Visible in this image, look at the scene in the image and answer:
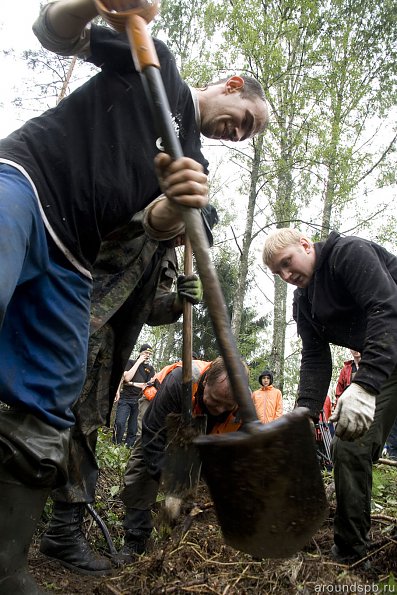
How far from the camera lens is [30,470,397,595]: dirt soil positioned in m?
2.04

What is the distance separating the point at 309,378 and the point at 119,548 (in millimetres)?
1804

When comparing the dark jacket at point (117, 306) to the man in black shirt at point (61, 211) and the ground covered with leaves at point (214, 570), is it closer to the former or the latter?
the ground covered with leaves at point (214, 570)

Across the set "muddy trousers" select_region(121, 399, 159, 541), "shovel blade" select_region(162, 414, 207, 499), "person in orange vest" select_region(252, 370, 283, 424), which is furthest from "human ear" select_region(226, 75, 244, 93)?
"person in orange vest" select_region(252, 370, 283, 424)

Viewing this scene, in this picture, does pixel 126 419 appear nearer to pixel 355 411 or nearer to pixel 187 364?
pixel 187 364

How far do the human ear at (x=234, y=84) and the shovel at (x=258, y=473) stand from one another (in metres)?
0.99

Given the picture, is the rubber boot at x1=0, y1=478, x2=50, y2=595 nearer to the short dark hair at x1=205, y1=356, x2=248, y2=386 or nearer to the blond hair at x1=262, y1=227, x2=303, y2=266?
the short dark hair at x1=205, y1=356, x2=248, y2=386

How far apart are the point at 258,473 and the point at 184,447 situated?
71.4 inches

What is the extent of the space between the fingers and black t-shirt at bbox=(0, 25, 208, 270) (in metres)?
0.18

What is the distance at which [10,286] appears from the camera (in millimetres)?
1547

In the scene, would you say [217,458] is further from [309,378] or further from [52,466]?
[309,378]

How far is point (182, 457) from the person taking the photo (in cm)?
321

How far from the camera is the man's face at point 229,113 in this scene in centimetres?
230

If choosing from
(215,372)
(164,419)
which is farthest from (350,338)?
(164,419)

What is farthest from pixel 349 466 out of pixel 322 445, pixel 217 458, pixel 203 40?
pixel 203 40
